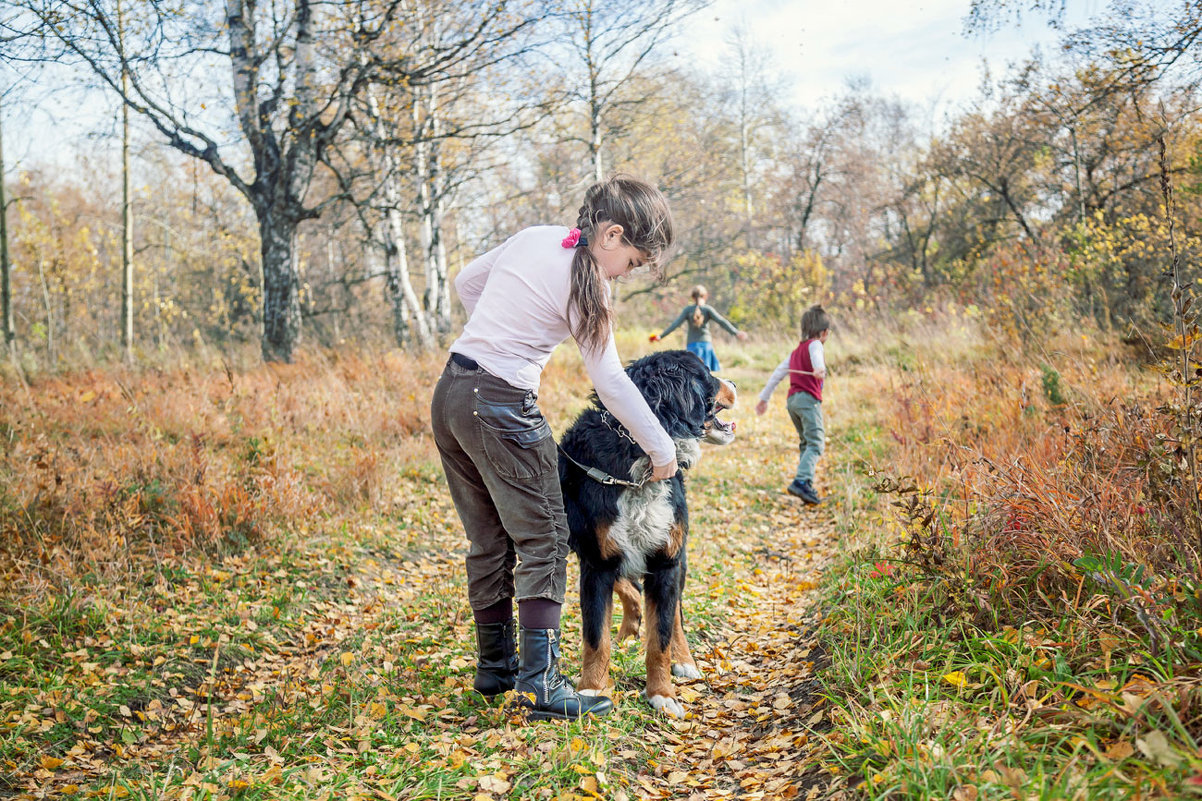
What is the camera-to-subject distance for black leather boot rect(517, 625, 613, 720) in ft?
9.95

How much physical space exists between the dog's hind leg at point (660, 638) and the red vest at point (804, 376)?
3990 mm

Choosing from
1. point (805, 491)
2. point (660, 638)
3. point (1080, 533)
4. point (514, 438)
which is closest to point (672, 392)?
point (514, 438)

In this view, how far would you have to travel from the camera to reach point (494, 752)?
2.82m

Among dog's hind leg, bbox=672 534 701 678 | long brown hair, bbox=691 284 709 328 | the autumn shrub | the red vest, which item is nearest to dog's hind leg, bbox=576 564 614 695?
dog's hind leg, bbox=672 534 701 678

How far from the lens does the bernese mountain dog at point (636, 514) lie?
10.5 feet

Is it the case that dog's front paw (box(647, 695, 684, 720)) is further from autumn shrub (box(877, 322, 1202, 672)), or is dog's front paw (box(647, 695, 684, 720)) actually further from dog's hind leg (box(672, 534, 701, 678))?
autumn shrub (box(877, 322, 1202, 672))

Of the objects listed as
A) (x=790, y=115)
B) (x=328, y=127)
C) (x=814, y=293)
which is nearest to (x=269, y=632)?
(x=328, y=127)

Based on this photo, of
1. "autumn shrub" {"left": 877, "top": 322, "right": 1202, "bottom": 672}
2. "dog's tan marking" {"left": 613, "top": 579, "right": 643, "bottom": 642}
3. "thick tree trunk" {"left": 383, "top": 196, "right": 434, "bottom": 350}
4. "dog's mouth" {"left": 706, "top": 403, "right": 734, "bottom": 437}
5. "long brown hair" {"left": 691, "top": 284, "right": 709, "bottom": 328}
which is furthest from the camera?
"thick tree trunk" {"left": 383, "top": 196, "right": 434, "bottom": 350}

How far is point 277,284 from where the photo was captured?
10562 millimetres

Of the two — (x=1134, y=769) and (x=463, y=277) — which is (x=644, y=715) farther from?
(x=463, y=277)

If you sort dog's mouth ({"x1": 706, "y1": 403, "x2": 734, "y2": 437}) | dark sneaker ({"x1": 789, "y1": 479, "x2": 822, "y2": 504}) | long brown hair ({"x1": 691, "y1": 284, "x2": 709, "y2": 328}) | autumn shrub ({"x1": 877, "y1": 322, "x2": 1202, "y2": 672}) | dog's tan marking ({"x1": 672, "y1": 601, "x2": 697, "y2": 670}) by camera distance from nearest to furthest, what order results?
autumn shrub ({"x1": 877, "y1": 322, "x2": 1202, "y2": 672}) → dog's tan marking ({"x1": 672, "y1": 601, "x2": 697, "y2": 670}) → dog's mouth ({"x1": 706, "y1": 403, "x2": 734, "y2": 437}) → dark sneaker ({"x1": 789, "y1": 479, "x2": 822, "y2": 504}) → long brown hair ({"x1": 691, "y1": 284, "x2": 709, "y2": 328})

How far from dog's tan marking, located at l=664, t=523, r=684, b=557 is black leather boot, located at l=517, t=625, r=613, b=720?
0.59m

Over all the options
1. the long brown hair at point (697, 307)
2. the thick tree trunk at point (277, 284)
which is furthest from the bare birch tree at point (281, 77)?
the long brown hair at point (697, 307)

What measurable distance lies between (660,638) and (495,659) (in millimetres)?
741
